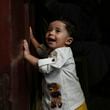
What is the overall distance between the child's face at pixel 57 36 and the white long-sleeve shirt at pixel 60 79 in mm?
46

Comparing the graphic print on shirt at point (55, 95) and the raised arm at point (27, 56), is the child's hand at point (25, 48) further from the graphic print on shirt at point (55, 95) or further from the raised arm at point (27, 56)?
the graphic print on shirt at point (55, 95)

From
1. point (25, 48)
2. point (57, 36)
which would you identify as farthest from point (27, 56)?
point (57, 36)

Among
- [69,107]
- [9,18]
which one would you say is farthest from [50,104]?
[9,18]

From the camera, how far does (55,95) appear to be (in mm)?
1860

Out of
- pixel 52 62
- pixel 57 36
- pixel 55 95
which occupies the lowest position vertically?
pixel 55 95

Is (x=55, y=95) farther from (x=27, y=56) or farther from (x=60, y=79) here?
(x=27, y=56)

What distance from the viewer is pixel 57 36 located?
1.89 m

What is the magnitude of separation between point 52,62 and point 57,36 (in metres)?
0.15

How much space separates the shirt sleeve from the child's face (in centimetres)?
7

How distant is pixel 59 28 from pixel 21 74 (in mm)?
299

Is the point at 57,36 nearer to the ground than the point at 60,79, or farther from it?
farther from it

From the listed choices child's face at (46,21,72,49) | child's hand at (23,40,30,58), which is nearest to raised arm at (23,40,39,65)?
child's hand at (23,40,30,58)

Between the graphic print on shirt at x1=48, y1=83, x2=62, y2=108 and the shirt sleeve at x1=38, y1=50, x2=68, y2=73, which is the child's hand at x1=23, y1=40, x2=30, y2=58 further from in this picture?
the graphic print on shirt at x1=48, y1=83, x2=62, y2=108

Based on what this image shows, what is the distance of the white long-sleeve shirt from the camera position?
1807mm
